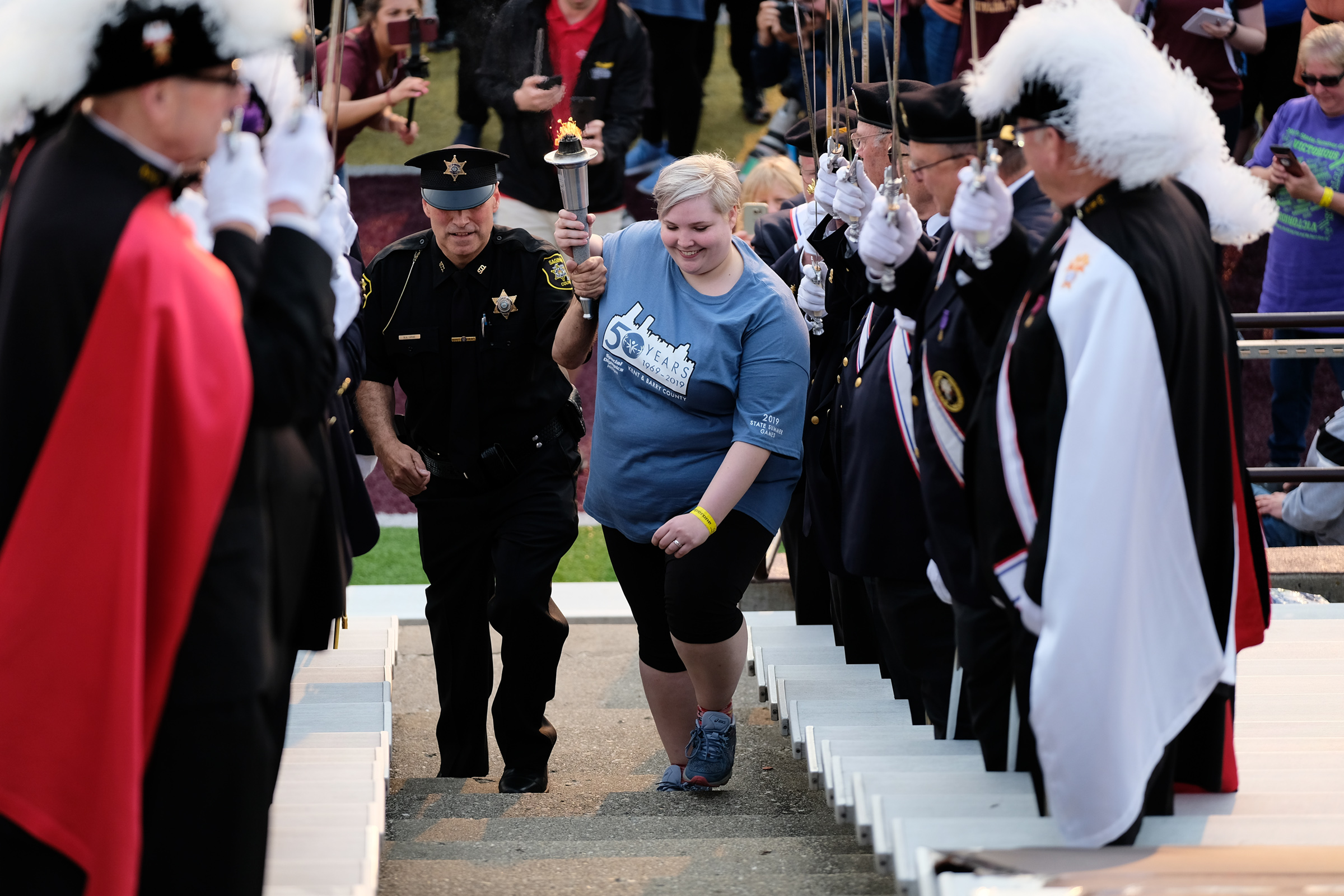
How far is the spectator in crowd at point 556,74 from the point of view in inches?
210

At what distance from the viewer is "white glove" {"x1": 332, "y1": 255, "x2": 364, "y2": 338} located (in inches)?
113

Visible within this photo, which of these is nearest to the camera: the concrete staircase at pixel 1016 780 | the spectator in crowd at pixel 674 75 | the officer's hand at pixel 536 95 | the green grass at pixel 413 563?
the concrete staircase at pixel 1016 780

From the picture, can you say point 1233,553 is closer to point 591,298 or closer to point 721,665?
point 721,665

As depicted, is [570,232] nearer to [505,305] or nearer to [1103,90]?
[505,305]

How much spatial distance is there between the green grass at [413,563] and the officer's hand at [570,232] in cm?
304

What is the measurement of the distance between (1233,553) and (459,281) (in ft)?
8.68

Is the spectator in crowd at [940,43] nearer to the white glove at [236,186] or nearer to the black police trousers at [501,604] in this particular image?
the black police trousers at [501,604]

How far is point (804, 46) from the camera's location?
7426mm

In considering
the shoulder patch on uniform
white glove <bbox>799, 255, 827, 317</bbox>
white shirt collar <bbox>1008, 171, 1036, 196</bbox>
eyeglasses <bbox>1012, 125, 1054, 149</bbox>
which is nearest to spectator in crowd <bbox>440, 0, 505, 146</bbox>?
the shoulder patch on uniform

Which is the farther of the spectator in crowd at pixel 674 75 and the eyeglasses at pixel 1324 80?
the spectator in crowd at pixel 674 75

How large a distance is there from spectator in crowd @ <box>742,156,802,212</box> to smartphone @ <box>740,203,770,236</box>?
0.24 feet

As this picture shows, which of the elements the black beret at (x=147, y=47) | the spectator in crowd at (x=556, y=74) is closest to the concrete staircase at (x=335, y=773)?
the black beret at (x=147, y=47)

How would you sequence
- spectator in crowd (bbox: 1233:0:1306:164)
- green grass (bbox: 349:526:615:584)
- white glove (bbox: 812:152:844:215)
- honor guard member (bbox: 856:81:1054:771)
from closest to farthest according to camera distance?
1. honor guard member (bbox: 856:81:1054:771)
2. white glove (bbox: 812:152:844:215)
3. green grass (bbox: 349:526:615:584)
4. spectator in crowd (bbox: 1233:0:1306:164)

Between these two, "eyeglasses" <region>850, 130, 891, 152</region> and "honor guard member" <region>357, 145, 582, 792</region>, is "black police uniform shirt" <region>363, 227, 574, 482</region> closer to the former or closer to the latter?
"honor guard member" <region>357, 145, 582, 792</region>
